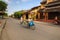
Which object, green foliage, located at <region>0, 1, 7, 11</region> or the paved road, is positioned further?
green foliage, located at <region>0, 1, 7, 11</region>

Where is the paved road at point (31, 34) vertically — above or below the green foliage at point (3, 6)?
below

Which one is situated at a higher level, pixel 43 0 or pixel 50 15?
pixel 43 0

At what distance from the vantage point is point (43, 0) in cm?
6169

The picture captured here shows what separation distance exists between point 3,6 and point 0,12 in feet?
13.7

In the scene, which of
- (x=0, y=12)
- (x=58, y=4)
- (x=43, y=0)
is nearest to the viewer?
(x=58, y=4)

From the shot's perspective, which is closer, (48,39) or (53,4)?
(48,39)

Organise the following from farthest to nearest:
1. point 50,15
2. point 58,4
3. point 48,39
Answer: point 50,15
point 58,4
point 48,39

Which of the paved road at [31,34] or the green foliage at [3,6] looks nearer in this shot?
the paved road at [31,34]

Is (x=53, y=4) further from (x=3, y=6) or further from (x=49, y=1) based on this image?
(x=3, y=6)

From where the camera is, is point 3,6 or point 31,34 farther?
point 3,6

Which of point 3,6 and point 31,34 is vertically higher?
point 3,6

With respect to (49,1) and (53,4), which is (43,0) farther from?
(53,4)

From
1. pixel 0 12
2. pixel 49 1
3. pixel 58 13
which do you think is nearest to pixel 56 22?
pixel 58 13

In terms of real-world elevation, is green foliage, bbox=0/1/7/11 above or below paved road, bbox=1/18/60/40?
above
